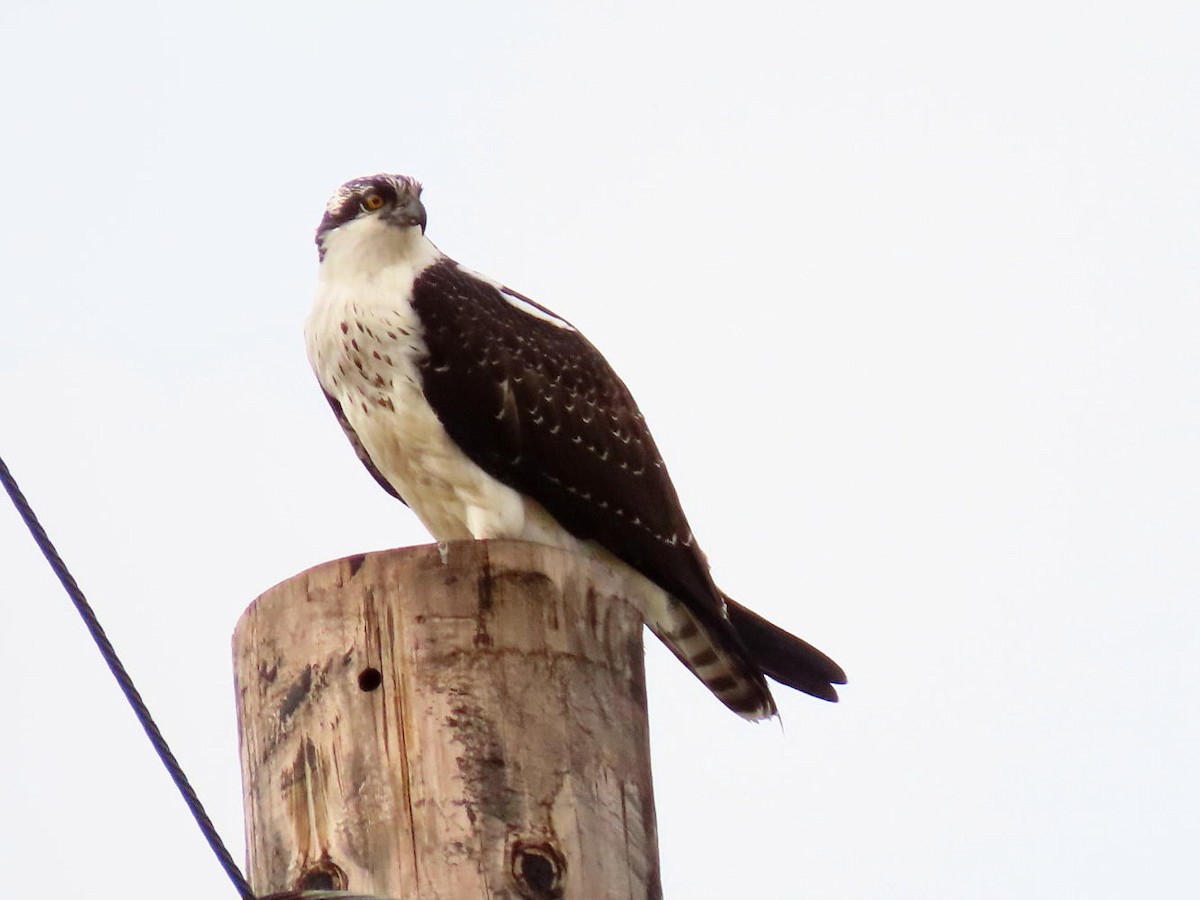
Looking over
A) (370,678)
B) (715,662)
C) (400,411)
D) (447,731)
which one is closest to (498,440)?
(400,411)

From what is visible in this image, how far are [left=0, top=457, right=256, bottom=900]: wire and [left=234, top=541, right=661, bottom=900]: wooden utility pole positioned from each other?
1.16 feet

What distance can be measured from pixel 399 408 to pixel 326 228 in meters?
1.06

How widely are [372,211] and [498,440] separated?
3.68ft

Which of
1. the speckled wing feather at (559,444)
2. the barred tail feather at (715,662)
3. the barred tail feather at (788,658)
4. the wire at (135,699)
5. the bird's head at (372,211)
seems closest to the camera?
the wire at (135,699)

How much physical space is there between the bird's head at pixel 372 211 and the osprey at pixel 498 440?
0.04 ft

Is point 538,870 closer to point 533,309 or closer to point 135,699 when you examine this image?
point 135,699

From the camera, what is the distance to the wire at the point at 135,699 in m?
3.34

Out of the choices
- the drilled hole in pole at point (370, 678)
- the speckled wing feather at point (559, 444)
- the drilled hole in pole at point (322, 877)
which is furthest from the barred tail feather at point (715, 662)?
the drilled hole in pole at point (322, 877)

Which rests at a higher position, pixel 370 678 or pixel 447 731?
pixel 370 678

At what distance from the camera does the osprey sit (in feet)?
21.9

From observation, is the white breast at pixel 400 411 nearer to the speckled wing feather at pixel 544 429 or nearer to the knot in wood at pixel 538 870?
the speckled wing feather at pixel 544 429

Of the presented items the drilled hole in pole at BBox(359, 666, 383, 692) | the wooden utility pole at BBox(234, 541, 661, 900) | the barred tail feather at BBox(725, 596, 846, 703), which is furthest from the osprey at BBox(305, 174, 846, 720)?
the drilled hole in pole at BBox(359, 666, 383, 692)

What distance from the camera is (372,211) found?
23.7 ft

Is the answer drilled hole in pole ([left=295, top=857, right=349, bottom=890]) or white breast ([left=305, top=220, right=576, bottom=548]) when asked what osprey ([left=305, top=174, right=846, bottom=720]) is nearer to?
white breast ([left=305, top=220, right=576, bottom=548])
